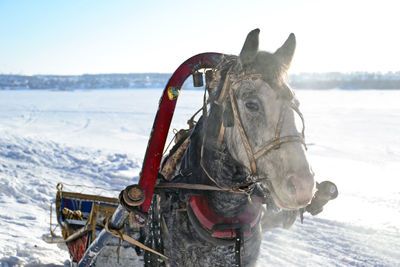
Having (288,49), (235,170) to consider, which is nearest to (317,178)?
(235,170)

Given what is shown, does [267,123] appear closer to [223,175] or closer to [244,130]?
[244,130]

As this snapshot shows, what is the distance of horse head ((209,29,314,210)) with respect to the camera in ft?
5.75

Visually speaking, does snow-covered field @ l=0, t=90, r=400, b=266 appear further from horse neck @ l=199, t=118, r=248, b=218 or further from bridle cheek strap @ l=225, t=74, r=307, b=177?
bridle cheek strap @ l=225, t=74, r=307, b=177

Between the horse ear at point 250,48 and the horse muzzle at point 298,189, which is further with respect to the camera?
the horse ear at point 250,48

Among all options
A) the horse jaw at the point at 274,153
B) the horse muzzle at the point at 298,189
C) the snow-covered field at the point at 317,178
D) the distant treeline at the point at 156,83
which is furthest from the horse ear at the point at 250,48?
the distant treeline at the point at 156,83

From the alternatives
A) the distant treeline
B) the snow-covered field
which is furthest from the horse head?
the distant treeline

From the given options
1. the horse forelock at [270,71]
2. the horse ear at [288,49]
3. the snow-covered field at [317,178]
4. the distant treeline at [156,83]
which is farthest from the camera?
the distant treeline at [156,83]

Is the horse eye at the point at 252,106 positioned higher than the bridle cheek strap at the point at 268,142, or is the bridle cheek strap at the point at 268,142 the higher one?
the horse eye at the point at 252,106

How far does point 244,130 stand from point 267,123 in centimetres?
16

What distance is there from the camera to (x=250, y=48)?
6.61 ft

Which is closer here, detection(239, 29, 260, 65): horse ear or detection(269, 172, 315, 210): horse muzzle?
detection(269, 172, 315, 210): horse muzzle

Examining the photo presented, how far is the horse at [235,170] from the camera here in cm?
183

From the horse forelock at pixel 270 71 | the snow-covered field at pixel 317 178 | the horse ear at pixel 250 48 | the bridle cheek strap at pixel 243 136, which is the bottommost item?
the snow-covered field at pixel 317 178

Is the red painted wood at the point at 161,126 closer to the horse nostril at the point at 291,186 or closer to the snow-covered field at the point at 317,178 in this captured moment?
the horse nostril at the point at 291,186
